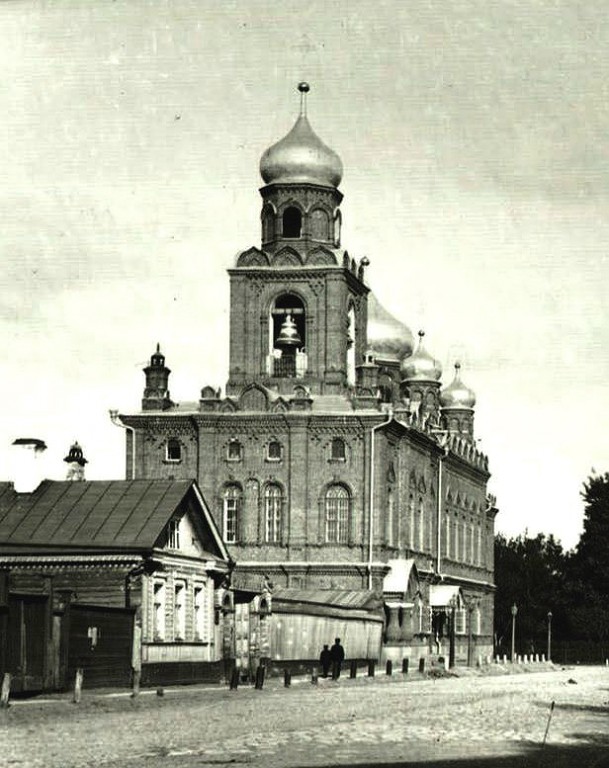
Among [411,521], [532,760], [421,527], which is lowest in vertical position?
[532,760]

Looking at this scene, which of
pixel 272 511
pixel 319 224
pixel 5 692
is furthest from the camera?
pixel 319 224

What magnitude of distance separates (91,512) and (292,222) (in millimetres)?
34012

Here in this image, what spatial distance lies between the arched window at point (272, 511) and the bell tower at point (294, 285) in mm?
4049

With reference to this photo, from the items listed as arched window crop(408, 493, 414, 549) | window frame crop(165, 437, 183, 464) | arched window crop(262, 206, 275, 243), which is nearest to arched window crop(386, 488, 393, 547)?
arched window crop(408, 493, 414, 549)

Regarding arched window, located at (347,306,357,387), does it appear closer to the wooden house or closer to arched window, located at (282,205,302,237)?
Result: arched window, located at (282,205,302,237)

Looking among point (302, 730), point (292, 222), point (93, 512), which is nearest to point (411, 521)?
point (292, 222)

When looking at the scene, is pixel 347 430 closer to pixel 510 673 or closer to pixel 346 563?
pixel 346 563

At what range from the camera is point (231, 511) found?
71875 millimetres

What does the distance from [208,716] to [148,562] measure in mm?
13463

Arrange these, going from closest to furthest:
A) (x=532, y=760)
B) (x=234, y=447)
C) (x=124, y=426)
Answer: (x=532, y=760), (x=234, y=447), (x=124, y=426)

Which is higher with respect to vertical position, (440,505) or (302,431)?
(302,431)

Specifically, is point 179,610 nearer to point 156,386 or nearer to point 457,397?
point 156,386

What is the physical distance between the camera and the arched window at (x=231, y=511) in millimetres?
71625

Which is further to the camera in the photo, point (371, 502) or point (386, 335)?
point (386, 335)
